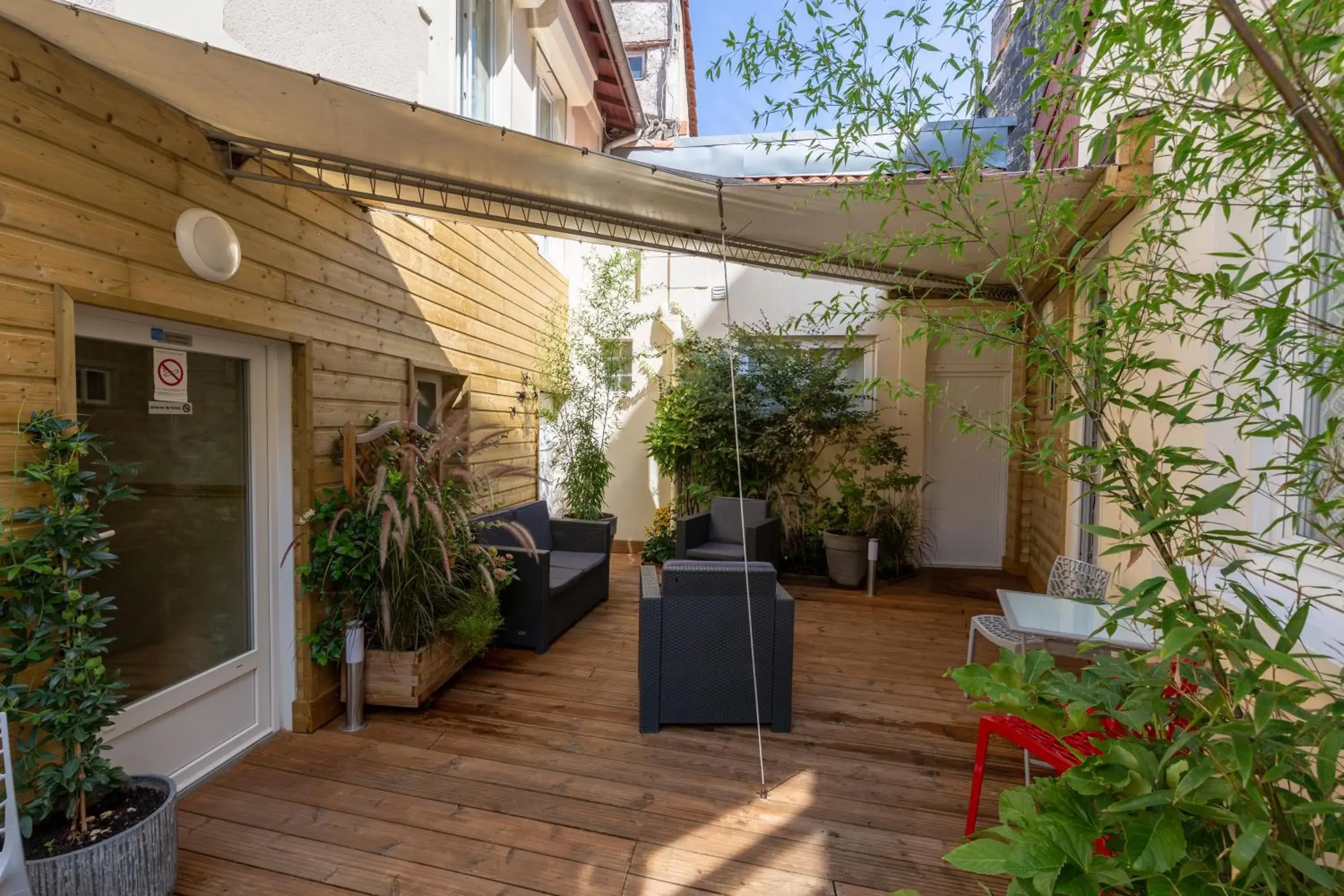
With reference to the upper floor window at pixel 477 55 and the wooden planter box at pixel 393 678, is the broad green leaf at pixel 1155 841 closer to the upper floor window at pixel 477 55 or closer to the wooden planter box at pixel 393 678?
the wooden planter box at pixel 393 678

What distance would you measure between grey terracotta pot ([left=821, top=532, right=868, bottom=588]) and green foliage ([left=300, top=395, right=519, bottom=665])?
3.52 metres

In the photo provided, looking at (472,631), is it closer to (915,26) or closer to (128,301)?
(128,301)

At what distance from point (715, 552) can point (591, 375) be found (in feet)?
8.60

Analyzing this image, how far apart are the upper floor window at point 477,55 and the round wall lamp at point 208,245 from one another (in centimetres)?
229

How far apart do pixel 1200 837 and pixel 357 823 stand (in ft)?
8.36

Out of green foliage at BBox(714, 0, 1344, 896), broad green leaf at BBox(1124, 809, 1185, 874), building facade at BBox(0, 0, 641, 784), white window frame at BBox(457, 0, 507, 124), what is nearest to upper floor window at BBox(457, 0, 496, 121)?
white window frame at BBox(457, 0, 507, 124)

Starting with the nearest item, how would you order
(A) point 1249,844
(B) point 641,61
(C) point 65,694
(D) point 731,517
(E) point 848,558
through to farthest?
(A) point 1249,844 → (C) point 65,694 → (E) point 848,558 → (D) point 731,517 → (B) point 641,61

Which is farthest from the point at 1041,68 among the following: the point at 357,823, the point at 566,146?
the point at 357,823

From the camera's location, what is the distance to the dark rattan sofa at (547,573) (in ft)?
13.2

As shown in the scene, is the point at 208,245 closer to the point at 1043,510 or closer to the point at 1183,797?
the point at 1183,797

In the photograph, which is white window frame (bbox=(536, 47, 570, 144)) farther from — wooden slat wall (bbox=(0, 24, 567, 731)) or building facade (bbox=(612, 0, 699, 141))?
building facade (bbox=(612, 0, 699, 141))

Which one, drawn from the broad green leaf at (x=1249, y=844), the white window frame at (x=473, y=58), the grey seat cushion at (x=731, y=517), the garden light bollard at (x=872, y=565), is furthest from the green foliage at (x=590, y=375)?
the broad green leaf at (x=1249, y=844)

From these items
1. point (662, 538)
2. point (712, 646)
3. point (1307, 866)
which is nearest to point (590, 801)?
point (712, 646)

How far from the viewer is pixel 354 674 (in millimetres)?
3008
